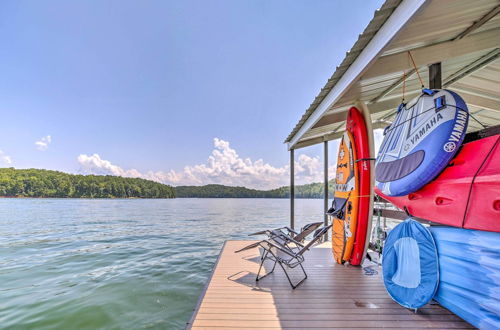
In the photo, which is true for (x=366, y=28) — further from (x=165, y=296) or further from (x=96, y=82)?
(x=96, y=82)

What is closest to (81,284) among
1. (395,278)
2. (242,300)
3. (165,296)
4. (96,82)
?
(165,296)

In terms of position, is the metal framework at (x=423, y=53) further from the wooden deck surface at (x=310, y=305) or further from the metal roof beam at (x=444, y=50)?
the wooden deck surface at (x=310, y=305)

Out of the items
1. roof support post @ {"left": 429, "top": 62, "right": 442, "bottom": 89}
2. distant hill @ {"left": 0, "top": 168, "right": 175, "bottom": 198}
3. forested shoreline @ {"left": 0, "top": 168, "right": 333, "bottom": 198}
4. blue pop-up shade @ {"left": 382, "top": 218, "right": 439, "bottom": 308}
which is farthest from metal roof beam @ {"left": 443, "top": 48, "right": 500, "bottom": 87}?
distant hill @ {"left": 0, "top": 168, "right": 175, "bottom": 198}

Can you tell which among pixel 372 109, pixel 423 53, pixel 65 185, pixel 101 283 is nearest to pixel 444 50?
pixel 423 53

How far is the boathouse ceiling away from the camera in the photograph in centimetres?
163

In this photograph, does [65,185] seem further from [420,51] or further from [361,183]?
[420,51]

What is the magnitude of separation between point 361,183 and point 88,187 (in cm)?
5354

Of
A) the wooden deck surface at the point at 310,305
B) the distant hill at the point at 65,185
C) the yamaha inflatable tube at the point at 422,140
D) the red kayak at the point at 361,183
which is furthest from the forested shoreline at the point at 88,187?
the yamaha inflatable tube at the point at 422,140

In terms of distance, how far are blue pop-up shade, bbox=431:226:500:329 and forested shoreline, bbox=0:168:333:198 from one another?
36008mm

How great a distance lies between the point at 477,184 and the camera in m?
1.71

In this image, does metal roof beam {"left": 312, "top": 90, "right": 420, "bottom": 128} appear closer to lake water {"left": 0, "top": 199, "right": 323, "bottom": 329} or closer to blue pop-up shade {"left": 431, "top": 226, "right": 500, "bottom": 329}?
blue pop-up shade {"left": 431, "top": 226, "right": 500, "bottom": 329}

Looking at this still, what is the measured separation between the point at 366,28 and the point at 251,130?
687 inches

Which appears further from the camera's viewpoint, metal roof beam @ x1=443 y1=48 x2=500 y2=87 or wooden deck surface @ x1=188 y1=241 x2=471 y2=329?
metal roof beam @ x1=443 y1=48 x2=500 y2=87

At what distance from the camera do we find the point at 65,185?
45.4m
